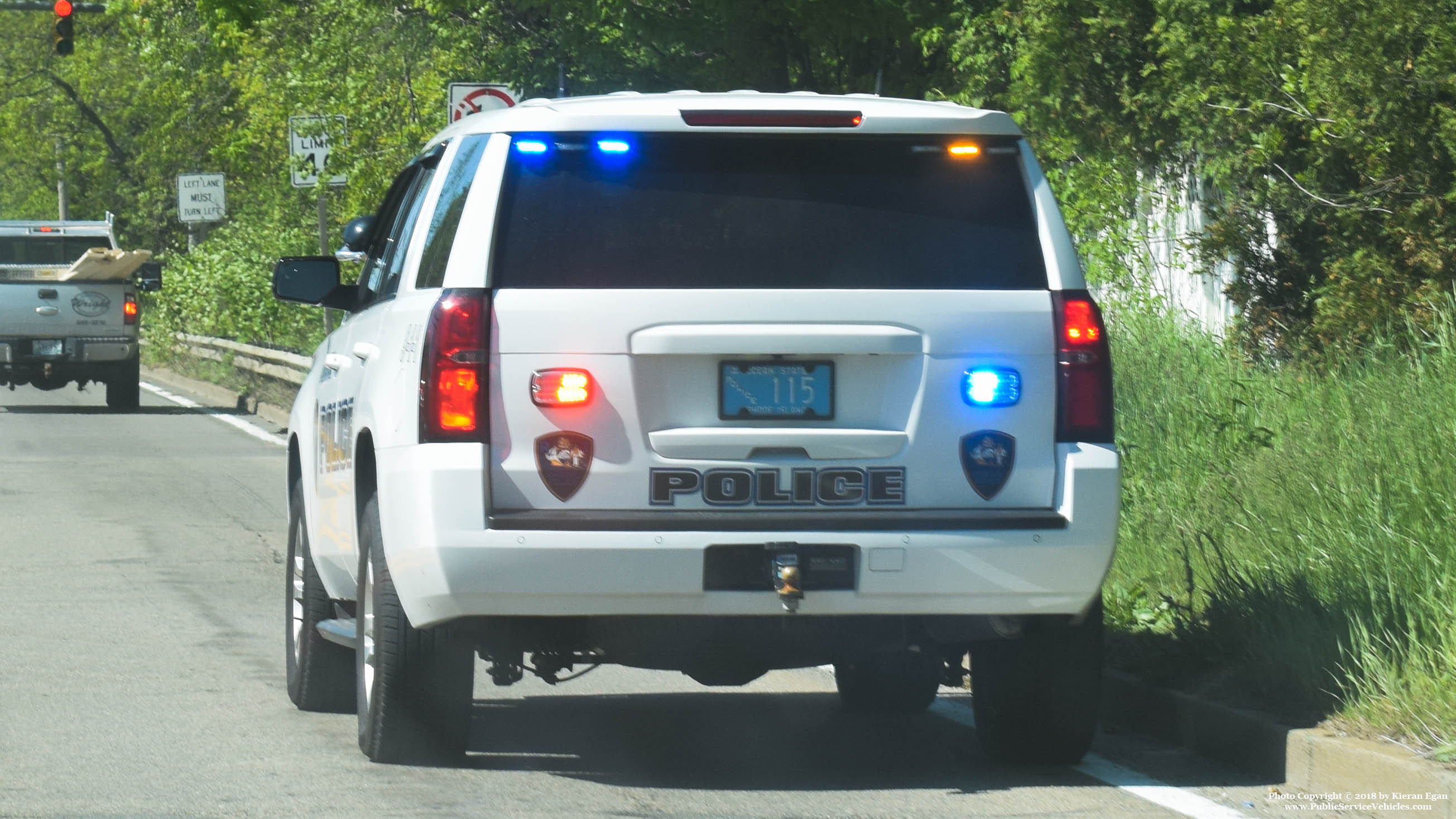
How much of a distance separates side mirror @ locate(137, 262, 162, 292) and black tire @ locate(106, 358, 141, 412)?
911 millimetres

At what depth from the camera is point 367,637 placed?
6637 millimetres

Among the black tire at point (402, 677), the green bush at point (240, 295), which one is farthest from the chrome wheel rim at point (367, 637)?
the green bush at point (240, 295)

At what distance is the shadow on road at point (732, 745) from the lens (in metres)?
6.62

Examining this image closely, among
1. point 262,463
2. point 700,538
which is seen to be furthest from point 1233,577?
point 262,463

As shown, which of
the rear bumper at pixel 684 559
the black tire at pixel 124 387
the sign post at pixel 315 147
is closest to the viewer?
the rear bumper at pixel 684 559

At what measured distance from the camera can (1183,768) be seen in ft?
22.2

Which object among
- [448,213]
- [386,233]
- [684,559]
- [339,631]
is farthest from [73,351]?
[684,559]

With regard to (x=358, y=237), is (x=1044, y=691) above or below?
below

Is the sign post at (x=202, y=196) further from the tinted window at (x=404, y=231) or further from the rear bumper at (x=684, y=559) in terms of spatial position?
the rear bumper at (x=684, y=559)

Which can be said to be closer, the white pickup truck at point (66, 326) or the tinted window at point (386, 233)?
the tinted window at point (386, 233)

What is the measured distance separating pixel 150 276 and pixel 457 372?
20.6 meters

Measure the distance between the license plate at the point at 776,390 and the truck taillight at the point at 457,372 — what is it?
0.64 meters

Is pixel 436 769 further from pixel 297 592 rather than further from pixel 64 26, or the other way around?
pixel 64 26

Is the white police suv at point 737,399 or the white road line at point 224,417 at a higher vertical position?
the white police suv at point 737,399
